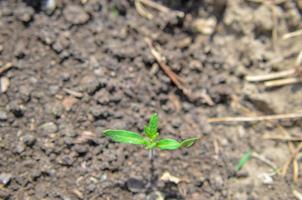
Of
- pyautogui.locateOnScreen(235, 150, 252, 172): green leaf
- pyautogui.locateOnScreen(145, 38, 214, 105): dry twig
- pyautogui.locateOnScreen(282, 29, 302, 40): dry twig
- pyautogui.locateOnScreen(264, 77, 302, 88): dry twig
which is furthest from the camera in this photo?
pyautogui.locateOnScreen(282, 29, 302, 40): dry twig

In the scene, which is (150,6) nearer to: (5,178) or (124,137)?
(124,137)

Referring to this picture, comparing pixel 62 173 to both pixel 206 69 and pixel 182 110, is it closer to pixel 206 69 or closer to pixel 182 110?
pixel 182 110

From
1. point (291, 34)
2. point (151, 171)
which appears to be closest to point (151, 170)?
point (151, 171)

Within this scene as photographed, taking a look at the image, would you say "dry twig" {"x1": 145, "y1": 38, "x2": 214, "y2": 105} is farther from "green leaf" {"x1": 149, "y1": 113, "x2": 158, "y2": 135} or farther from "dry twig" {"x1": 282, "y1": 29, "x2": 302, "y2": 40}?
"dry twig" {"x1": 282, "y1": 29, "x2": 302, "y2": 40}

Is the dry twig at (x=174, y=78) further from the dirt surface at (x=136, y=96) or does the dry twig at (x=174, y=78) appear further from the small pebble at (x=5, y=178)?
the small pebble at (x=5, y=178)

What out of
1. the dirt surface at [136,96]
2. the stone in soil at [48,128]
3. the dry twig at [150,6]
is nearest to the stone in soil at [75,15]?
the dirt surface at [136,96]

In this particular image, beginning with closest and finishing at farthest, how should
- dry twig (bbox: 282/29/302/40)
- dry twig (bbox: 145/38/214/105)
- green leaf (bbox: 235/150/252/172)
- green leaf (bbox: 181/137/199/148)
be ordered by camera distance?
green leaf (bbox: 181/137/199/148) → green leaf (bbox: 235/150/252/172) → dry twig (bbox: 145/38/214/105) → dry twig (bbox: 282/29/302/40)

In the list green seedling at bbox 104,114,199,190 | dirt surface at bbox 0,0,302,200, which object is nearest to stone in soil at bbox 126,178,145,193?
dirt surface at bbox 0,0,302,200
